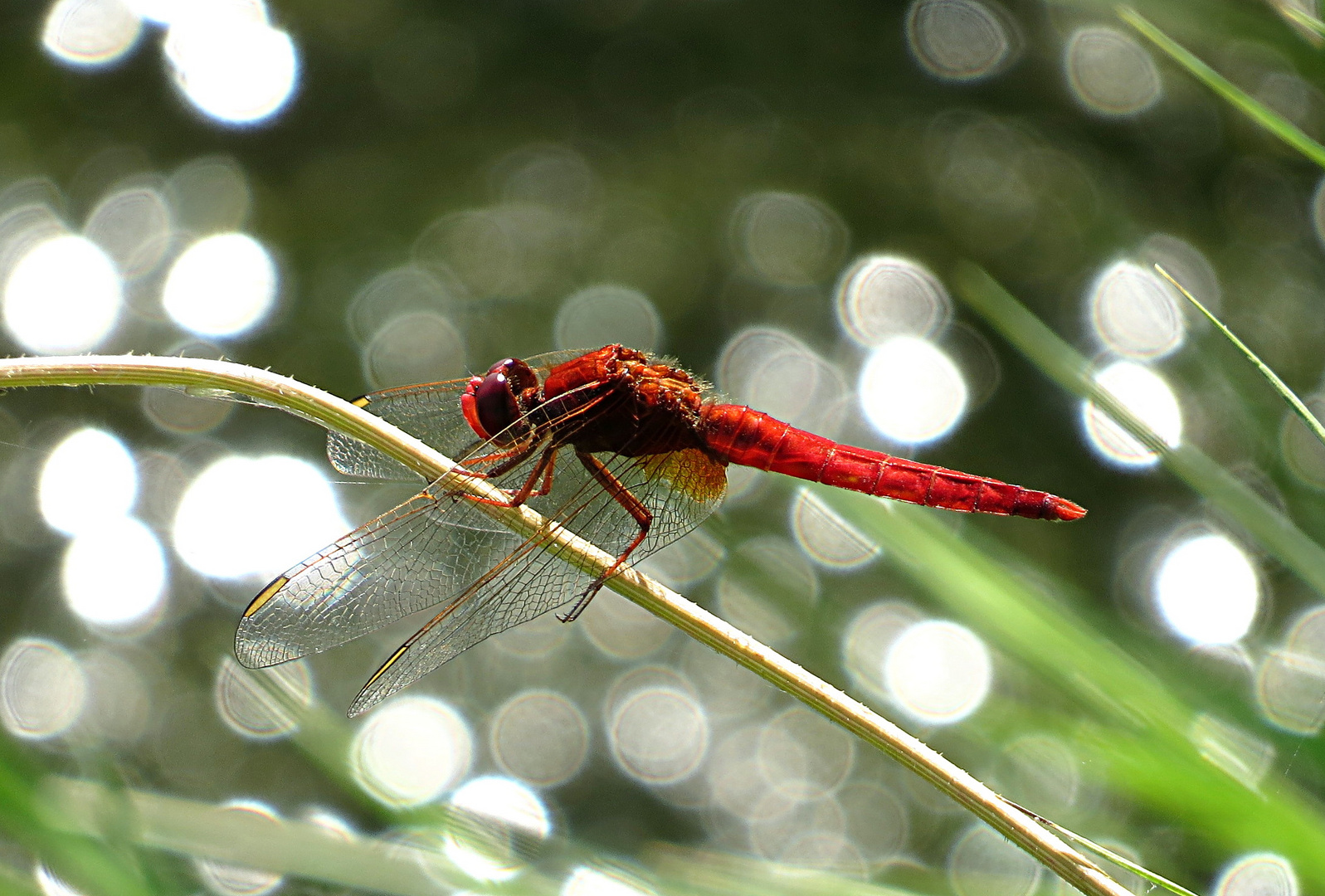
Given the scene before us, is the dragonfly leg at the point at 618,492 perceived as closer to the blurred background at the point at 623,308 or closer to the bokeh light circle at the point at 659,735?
the blurred background at the point at 623,308

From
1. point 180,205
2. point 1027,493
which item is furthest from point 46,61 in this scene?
point 1027,493

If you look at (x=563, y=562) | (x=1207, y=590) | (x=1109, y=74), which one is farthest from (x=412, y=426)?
(x=1109, y=74)

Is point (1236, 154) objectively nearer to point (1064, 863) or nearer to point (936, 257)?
point (936, 257)

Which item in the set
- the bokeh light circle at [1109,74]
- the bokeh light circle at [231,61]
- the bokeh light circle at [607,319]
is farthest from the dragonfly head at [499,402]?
the bokeh light circle at [1109,74]

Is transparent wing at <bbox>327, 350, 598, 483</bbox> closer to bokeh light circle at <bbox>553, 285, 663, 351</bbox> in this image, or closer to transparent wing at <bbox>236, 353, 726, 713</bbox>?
transparent wing at <bbox>236, 353, 726, 713</bbox>

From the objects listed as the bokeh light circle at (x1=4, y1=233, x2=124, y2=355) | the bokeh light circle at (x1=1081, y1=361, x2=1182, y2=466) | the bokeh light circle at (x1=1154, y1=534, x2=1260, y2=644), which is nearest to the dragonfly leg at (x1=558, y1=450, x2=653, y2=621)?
the bokeh light circle at (x1=1154, y1=534, x2=1260, y2=644)

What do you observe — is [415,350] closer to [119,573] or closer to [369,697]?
[119,573]

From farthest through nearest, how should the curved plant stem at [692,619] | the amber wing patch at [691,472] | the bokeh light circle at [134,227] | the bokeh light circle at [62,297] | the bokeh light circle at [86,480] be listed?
the bokeh light circle at [134,227]
the bokeh light circle at [62,297]
the bokeh light circle at [86,480]
the amber wing patch at [691,472]
the curved plant stem at [692,619]
